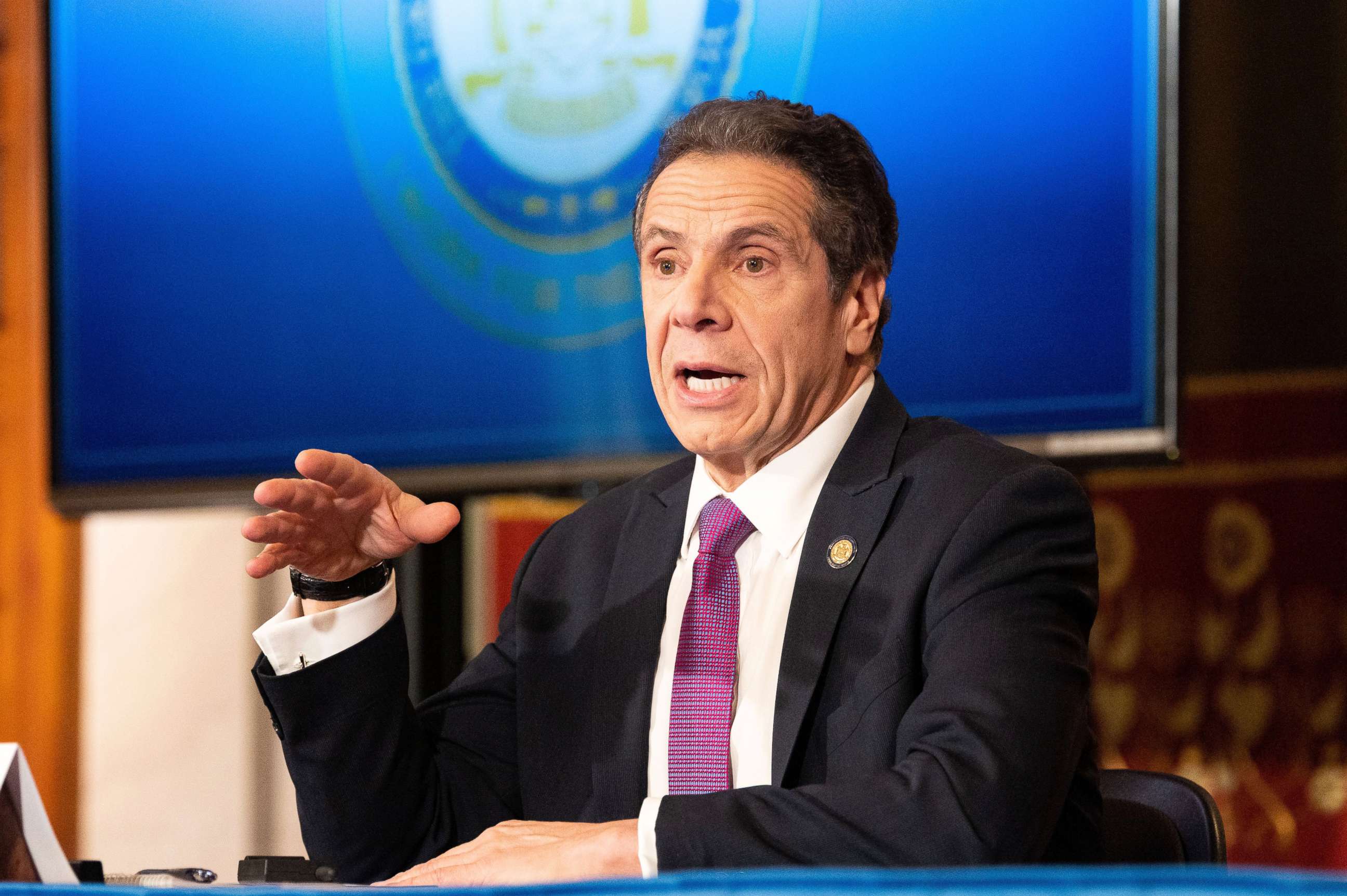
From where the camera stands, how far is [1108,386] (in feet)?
6.68

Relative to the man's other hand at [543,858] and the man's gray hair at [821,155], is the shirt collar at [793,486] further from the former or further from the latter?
the man's other hand at [543,858]

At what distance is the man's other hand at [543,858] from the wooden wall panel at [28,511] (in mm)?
2369

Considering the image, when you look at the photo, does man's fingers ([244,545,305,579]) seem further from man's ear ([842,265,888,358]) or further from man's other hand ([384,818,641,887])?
man's ear ([842,265,888,358])

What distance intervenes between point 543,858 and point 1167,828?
64 centimetres

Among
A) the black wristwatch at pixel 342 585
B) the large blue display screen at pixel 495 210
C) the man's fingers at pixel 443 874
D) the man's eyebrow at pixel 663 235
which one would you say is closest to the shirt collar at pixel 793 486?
the man's eyebrow at pixel 663 235

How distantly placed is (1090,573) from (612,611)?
0.50 m

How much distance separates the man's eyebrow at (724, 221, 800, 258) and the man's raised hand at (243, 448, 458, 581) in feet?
1.30

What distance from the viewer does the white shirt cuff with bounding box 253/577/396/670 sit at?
4.75ft

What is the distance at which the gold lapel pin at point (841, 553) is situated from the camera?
1.43 metres

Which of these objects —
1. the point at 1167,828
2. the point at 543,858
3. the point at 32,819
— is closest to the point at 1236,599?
the point at 1167,828

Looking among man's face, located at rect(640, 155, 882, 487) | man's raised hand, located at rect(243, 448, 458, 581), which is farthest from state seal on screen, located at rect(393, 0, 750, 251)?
man's raised hand, located at rect(243, 448, 458, 581)

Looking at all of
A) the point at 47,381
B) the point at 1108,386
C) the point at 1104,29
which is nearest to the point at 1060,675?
the point at 1108,386

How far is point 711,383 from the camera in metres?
1.51

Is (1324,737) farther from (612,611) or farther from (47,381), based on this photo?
(47,381)
